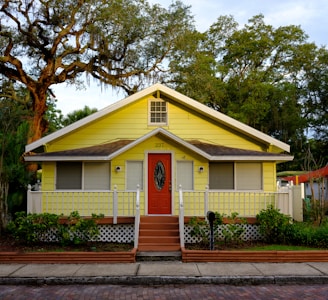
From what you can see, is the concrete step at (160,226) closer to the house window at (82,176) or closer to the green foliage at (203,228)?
the green foliage at (203,228)

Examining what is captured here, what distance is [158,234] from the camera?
1257 centimetres

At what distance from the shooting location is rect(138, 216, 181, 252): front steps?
1166cm

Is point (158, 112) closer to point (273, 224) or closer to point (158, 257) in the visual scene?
point (273, 224)

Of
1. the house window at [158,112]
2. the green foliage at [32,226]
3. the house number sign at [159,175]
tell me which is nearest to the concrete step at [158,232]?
the house number sign at [159,175]

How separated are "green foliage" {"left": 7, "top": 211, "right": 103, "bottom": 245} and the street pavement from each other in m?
1.60

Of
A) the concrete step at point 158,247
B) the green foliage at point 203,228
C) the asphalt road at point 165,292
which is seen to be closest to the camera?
the asphalt road at point 165,292

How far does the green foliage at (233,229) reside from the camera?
1243cm

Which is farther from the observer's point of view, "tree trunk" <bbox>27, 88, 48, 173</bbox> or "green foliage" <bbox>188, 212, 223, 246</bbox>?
"tree trunk" <bbox>27, 88, 48, 173</bbox>

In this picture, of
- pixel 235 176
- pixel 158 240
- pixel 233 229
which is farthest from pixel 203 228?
pixel 235 176

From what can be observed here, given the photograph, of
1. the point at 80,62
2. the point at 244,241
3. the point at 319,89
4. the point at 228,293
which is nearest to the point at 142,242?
the point at 244,241

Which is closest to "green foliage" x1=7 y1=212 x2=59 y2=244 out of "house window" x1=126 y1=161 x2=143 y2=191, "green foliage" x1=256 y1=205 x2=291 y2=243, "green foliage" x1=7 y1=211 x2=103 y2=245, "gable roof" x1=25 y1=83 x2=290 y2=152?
"green foliage" x1=7 y1=211 x2=103 y2=245

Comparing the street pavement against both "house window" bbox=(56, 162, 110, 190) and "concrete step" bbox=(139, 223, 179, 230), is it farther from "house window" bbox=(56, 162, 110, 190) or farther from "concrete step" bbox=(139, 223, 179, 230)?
"house window" bbox=(56, 162, 110, 190)

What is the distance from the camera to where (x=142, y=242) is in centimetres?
1208

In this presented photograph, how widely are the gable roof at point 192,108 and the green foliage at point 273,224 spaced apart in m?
3.33
